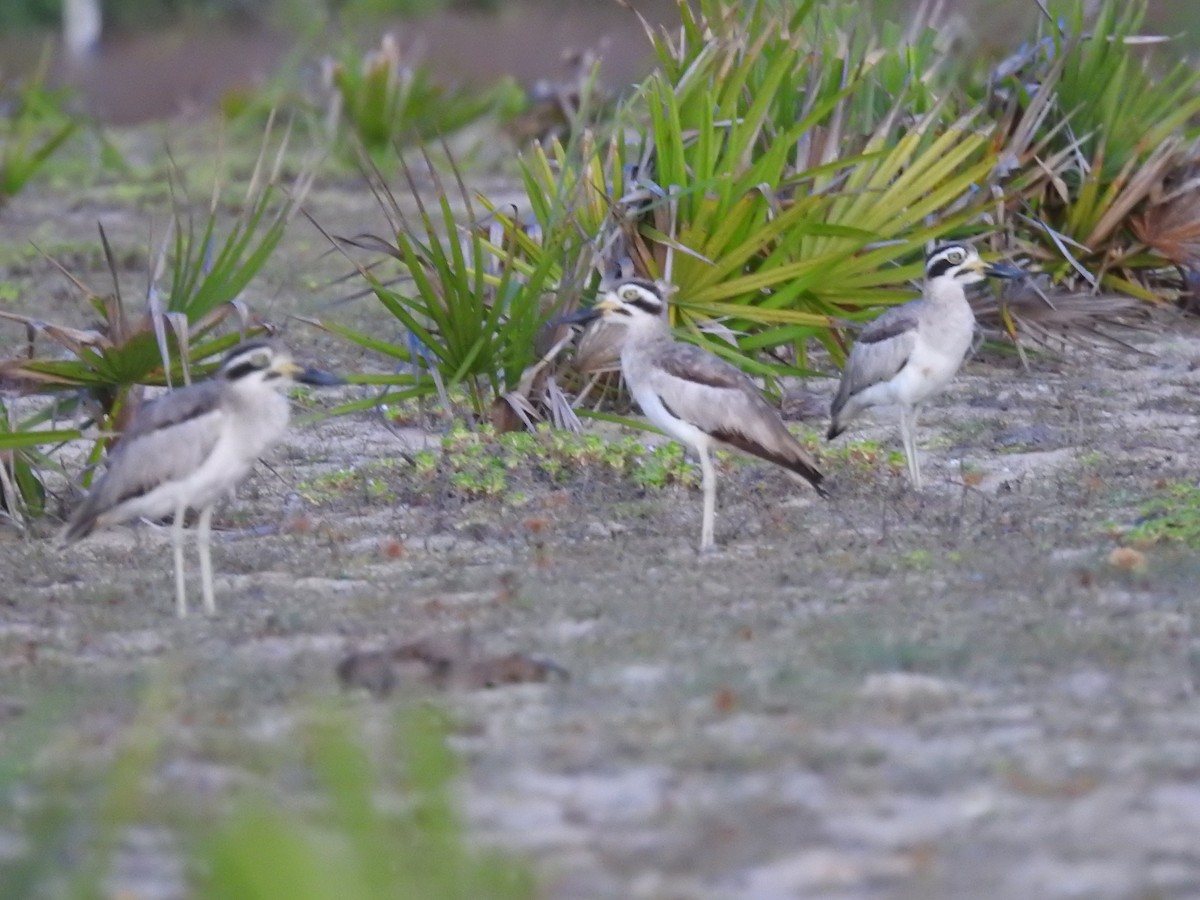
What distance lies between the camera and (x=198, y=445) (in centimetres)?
643

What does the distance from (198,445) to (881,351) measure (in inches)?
124

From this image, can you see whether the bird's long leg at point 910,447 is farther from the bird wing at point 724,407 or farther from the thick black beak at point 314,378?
the thick black beak at point 314,378

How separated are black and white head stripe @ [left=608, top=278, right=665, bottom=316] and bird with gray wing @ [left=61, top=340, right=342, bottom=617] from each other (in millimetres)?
1614

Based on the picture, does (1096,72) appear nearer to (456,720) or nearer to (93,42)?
(456,720)

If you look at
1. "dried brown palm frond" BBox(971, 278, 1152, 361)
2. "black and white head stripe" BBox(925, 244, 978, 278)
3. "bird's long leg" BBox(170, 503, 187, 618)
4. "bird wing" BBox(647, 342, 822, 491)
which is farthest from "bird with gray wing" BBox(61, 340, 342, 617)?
"dried brown palm frond" BBox(971, 278, 1152, 361)

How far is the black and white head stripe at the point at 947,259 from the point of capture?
8664 millimetres

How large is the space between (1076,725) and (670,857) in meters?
1.29

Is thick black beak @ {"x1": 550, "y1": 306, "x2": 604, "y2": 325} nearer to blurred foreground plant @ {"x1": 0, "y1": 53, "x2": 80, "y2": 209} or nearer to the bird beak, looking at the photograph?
the bird beak

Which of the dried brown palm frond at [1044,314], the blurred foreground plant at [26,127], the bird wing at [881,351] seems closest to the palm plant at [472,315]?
the bird wing at [881,351]

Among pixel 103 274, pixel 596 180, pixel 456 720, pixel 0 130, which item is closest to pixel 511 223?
pixel 596 180

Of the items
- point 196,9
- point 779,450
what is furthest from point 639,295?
point 196,9

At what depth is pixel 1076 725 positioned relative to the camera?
4820mm

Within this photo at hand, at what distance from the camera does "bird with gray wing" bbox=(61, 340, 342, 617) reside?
644 centimetres

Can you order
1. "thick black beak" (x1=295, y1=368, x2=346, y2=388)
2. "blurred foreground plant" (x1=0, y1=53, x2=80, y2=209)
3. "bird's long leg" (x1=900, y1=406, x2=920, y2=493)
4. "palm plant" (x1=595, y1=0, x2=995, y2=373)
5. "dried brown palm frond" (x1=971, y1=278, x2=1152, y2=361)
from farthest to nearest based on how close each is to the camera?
1. "blurred foreground plant" (x1=0, y1=53, x2=80, y2=209)
2. "dried brown palm frond" (x1=971, y1=278, x2=1152, y2=361)
3. "palm plant" (x1=595, y1=0, x2=995, y2=373)
4. "bird's long leg" (x1=900, y1=406, x2=920, y2=493)
5. "thick black beak" (x1=295, y1=368, x2=346, y2=388)
